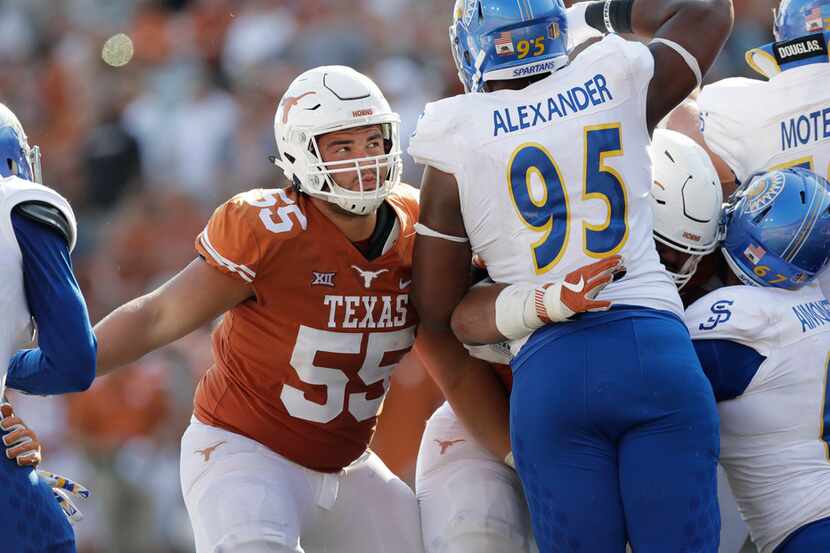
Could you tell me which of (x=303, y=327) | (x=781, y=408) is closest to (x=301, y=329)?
(x=303, y=327)

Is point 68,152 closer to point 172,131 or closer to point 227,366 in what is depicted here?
point 172,131

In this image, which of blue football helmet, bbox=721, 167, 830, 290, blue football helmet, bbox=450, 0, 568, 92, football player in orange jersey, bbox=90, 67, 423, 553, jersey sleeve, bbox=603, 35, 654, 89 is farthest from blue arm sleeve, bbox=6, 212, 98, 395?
blue football helmet, bbox=721, 167, 830, 290

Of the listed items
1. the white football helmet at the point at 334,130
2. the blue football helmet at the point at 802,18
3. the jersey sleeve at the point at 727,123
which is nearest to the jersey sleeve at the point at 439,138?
the white football helmet at the point at 334,130

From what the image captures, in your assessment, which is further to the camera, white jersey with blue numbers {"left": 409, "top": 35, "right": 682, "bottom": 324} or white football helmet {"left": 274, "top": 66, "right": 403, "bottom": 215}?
white football helmet {"left": 274, "top": 66, "right": 403, "bottom": 215}

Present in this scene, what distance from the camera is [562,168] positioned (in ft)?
11.6

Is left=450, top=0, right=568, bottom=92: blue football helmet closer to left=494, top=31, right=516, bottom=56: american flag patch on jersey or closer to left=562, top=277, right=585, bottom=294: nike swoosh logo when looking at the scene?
left=494, top=31, right=516, bottom=56: american flag patch on jersey

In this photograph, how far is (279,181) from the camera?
8.05 meters

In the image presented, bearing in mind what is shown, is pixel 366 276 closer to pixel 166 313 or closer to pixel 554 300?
pixel 166 313

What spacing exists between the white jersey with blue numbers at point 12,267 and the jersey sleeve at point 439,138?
1010mm

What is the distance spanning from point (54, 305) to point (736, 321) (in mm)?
1877

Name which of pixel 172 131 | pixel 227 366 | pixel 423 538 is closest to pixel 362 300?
pixel 227 366

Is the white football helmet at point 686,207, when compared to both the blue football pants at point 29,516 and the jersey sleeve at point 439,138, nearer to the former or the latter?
the jersey sleeve at point 439,138

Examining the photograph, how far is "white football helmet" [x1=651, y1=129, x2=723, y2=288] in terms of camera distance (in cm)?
393

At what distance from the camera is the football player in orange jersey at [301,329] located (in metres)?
3.87
